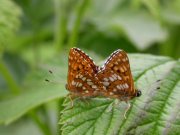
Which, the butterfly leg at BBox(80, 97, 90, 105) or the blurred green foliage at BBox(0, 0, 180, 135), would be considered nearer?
the butterfly leg at BBox(80, 97, 90, 105)

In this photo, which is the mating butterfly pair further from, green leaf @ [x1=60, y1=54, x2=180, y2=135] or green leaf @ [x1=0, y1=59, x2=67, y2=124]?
green leaf @ [x1=0, y1=59, x2=67, y2=124]

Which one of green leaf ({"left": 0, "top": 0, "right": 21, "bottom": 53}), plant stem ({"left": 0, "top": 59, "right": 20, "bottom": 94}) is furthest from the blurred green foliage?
green leaf ({"left": 0, "top": 0, "right": 21, "bottom": 53})

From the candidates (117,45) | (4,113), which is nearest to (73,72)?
(4,113)

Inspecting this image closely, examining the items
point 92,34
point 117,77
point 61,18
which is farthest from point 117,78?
point 92,34

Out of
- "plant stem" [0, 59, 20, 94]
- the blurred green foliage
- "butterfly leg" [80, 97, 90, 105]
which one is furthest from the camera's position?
the blurred green foliage

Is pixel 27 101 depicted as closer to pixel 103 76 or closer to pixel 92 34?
pixel 103 76

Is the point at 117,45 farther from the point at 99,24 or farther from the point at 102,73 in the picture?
the point at 102,73

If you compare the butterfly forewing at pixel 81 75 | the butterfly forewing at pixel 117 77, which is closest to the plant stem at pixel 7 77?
the butterfly forewing at pixel 81 75

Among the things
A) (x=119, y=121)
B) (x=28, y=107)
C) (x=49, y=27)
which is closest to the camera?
(x=119, y=121)
